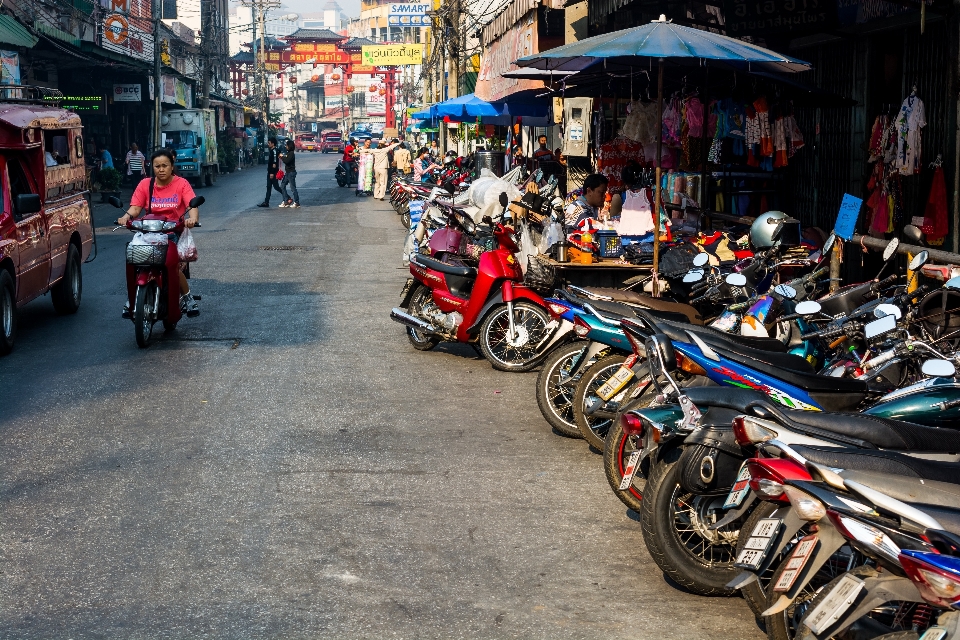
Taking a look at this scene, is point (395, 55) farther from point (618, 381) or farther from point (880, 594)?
point (880, 594)

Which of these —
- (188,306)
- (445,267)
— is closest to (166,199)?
(188,306)

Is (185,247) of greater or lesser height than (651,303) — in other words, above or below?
above

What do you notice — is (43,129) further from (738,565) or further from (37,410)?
(738,565)

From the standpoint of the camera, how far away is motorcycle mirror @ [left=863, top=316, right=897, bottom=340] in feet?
18.7

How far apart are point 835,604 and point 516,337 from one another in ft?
19.9

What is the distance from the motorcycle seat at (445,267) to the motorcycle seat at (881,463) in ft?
19.3

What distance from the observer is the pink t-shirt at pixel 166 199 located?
36.6 ft

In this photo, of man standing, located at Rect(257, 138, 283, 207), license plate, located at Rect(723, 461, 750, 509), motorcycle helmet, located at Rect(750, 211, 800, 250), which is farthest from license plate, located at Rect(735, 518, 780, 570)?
man standing, located at Rect(257, 138, 283, 207)

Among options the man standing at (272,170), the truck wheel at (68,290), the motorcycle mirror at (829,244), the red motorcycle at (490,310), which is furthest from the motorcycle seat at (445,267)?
the man standing at (272,170)

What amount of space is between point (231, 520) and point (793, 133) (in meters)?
7.36

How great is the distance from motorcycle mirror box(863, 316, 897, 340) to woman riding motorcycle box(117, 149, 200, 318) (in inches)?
281

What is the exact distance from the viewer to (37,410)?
8078 mm

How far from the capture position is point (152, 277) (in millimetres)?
10430

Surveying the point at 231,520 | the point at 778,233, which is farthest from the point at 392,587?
the point at 778,233
